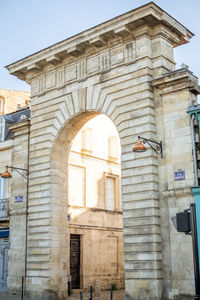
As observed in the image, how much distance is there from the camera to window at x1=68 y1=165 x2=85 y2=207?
67.4ft

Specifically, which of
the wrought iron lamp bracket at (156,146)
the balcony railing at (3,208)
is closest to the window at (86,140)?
the balcony railing at (3,208)

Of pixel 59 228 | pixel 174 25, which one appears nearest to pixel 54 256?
pixel 59 228

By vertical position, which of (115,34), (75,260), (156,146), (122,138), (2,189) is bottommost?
(75,260)

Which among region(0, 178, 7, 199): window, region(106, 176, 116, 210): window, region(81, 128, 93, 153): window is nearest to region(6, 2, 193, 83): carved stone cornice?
region(81, 128, 93, 153): window

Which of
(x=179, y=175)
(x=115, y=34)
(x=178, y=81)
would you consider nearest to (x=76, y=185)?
(x=115, y=34)

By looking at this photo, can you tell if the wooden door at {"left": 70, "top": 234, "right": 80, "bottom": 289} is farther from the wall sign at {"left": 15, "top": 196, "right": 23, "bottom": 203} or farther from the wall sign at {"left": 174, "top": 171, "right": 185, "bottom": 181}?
the wall sign at {"left": 174, "top": 171, "right": 185, "bottom": 181}

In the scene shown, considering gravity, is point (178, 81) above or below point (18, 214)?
above

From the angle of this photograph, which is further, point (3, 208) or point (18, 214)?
point (3, 208)

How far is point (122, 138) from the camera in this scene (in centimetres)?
1512

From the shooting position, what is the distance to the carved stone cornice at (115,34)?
48.8 feet

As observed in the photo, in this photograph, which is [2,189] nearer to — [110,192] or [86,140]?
[86,140]

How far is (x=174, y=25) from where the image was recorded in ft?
50.6

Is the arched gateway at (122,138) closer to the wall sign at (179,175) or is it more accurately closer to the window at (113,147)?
the wall sign at (179,175)

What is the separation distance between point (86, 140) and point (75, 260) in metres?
5.93
